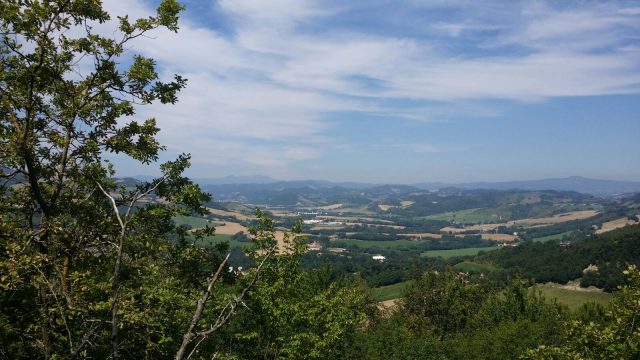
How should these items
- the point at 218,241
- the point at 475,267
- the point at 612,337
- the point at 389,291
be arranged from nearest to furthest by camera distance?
the point at 612,337 < the point at 218,241 < the point at 389,291 < the point at 475,267

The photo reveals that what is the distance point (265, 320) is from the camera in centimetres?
1917

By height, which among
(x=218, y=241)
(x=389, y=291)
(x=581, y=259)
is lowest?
(x=389, y=291)

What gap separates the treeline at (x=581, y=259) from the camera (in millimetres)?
110938

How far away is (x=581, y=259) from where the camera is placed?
12388cm

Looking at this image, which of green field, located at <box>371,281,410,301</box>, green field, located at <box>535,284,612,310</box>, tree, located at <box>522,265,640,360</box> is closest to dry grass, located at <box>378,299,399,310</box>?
green field, located at <box>371,281,410,301</box>

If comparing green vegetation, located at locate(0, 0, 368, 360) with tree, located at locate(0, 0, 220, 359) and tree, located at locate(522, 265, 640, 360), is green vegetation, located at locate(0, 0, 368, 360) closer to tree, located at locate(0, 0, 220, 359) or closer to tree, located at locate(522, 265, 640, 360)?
tree, located at locate(0, 0, 220, 359)

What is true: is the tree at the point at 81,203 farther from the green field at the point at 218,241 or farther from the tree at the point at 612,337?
the tree at the point at 612,337

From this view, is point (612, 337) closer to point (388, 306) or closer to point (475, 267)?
point (388, 306)

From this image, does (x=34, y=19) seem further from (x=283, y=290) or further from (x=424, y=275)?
(x=424, y=275)

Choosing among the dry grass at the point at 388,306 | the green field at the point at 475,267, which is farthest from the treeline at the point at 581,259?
the dry grass at the point at 388,306

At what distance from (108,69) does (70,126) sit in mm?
1814

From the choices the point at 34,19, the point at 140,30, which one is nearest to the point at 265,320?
the point at 140,30

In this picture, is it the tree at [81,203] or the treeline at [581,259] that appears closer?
the tree at [81,203]

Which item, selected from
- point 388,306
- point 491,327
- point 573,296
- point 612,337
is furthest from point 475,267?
point 612,337
